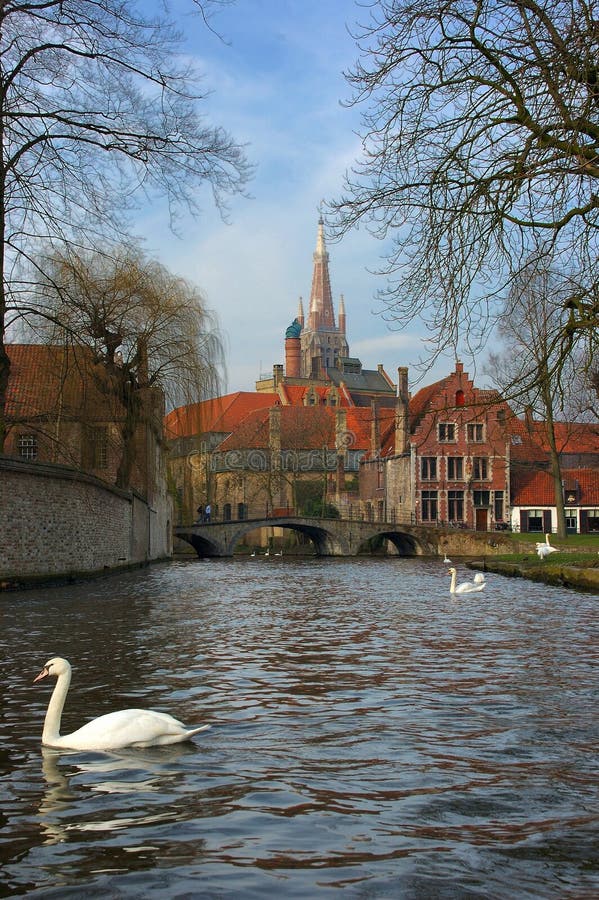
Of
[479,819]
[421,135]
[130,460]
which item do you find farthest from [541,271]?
[130,460]

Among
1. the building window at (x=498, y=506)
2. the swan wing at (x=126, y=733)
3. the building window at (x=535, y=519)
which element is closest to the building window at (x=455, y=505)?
the building window at (x=498, y=506)

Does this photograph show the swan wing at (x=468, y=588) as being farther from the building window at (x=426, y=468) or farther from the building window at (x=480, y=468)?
the building window at (x=480, y=468)

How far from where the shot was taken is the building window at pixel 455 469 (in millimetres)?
57281

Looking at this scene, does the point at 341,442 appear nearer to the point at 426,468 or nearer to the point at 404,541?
the point at 426,468

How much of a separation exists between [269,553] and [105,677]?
48.5 meters

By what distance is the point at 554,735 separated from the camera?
664 cm

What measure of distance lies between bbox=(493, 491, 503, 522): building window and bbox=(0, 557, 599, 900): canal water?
45.1 m

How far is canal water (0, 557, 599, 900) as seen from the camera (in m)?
4.17

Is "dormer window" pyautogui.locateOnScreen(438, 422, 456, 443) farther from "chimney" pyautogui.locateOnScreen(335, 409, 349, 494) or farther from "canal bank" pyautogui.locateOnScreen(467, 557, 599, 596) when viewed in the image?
"chimney" pyautogui.locateOnScreen(335, 409, 349, 494)

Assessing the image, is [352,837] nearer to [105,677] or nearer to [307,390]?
[105,677]

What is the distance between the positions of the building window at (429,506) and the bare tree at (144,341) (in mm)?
25765

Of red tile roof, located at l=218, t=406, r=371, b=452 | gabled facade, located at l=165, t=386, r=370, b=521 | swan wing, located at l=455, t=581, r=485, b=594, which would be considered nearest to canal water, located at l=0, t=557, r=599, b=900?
swan wing, located at l=455, t=581, r=485, b=594

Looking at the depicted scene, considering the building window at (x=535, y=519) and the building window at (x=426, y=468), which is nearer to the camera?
the building window at (x=426, y=468)

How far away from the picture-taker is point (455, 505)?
5759 cm
